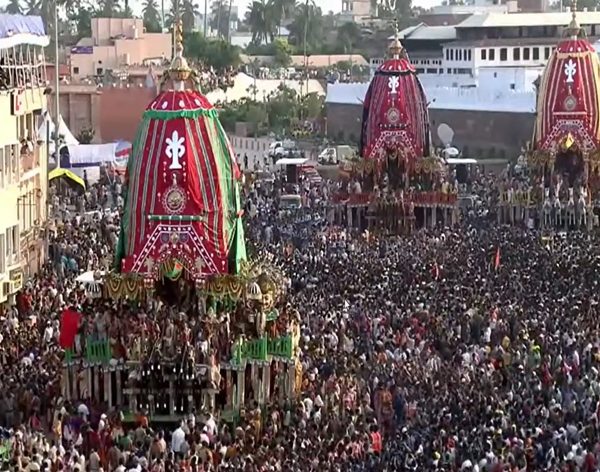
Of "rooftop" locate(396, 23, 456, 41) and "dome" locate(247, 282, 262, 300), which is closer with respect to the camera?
"dome" locate(247, 282, 262, 300)

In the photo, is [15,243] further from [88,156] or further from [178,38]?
[88,156]

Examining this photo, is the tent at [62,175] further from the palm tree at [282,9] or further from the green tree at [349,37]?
the palm tree at [282,9]

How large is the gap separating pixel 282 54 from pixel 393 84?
6013 centimetres

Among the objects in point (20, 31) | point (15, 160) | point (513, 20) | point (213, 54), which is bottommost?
point (213, 54)

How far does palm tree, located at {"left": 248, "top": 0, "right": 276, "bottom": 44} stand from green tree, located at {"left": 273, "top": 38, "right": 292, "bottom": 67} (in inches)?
342

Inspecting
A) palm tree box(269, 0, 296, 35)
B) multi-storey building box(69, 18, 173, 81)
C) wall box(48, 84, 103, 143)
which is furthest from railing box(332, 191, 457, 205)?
palm tree box(269, 0, 296, 35)

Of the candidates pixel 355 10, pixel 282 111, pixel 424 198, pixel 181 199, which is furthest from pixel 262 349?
pixel 355 10

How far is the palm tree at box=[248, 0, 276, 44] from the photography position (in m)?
119

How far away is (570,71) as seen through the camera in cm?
4838

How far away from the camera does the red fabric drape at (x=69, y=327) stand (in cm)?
2656

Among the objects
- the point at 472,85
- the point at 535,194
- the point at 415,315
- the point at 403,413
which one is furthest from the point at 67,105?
the point at 403,413

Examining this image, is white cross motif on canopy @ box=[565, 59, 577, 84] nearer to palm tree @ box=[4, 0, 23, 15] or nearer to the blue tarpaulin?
the blue tarpaulin

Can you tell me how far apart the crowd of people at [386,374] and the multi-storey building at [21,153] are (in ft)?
2.45

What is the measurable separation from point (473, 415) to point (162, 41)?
68891 mm
